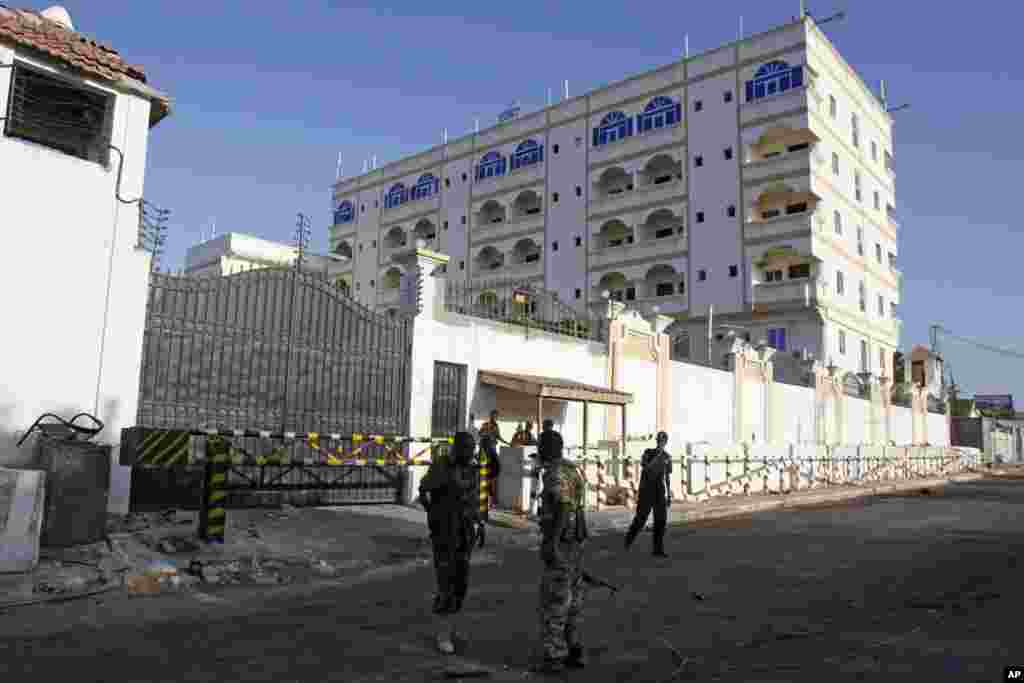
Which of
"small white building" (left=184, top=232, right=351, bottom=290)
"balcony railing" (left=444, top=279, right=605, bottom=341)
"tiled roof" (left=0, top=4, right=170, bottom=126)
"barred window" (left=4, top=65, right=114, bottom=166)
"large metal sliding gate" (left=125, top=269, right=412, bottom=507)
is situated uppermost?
"small white building" (left=184, top=232, right=351, bottom=290)

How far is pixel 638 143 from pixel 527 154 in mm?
9311

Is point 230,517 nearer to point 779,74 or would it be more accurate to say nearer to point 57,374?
point 57,374

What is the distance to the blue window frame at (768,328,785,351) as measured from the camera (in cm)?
4297

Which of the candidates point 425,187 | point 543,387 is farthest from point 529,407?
point 425,187

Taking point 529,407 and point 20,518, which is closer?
point 20,518

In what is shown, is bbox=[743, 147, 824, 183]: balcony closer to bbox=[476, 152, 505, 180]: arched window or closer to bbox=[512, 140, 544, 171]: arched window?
bbox=[512, 140, 544, 171]: arched window

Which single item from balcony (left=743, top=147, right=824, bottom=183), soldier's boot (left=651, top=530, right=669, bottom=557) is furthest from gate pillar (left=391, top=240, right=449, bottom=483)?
balcony (left=743, top=147, right=824, bottom=183)

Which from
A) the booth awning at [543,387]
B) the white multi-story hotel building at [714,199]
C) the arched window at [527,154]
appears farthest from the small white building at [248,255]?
the booth awning at [543,387]

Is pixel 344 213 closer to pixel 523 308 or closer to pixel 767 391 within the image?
pixel 767 391

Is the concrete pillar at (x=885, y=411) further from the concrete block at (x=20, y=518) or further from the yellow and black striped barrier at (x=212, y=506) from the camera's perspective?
the concrete block at (x=20, y=518)

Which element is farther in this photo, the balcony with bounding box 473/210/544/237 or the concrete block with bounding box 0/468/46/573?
the balcony with bounding box 473/210/544/237

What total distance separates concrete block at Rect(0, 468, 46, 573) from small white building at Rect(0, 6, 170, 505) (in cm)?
278

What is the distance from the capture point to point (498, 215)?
57875 mm

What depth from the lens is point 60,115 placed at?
11.1 meters
